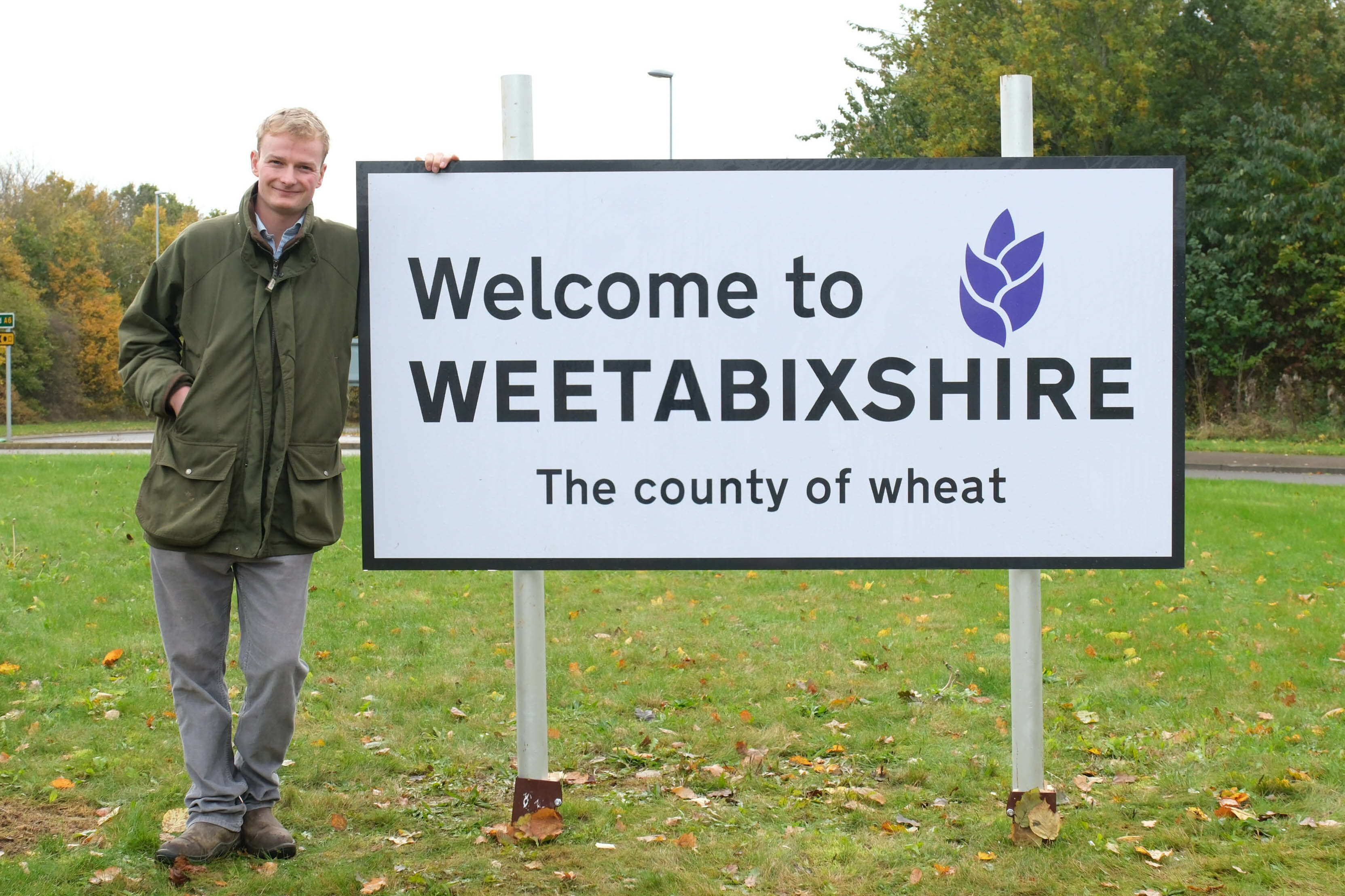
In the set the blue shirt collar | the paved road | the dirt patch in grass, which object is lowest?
the dirt patch in grass

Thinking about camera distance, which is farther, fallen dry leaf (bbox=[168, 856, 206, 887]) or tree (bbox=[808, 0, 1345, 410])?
tree (bbox=[808, 0, 1345, 410])

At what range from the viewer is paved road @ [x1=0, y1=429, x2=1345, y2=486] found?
1602 centimetres

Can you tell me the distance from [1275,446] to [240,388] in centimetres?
2188

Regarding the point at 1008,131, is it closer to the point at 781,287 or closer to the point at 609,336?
the point at 781,287

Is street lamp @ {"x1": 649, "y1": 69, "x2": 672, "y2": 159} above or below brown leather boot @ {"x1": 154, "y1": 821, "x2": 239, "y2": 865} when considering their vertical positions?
above

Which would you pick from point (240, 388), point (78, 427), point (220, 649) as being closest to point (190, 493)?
point (240, 388)

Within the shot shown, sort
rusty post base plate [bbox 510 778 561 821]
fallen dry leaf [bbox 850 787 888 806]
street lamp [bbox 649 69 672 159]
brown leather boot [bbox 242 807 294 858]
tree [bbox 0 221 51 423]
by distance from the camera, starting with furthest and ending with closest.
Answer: tree [bbox 0 221 51 423] < street lamp [bbox 649 69 672 159] < fallen dry leaf [bbox 850 787 888 806] < rusty post base plate [bbox 510 778 561 821] < brown leather boot [bbox 242 807 294 858]

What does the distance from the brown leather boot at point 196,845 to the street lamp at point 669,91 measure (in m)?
23.8

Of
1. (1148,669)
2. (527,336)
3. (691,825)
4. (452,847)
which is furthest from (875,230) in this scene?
(1148,669)

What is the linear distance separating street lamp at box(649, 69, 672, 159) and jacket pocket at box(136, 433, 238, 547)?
23.6 metres

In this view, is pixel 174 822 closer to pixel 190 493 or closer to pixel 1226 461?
pixel 190 493

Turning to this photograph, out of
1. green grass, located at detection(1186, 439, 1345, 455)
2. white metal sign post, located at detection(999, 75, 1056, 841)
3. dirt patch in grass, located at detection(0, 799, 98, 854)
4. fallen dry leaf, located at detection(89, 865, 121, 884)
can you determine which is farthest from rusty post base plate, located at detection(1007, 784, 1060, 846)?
green grass, located at detection(1186, 439, 1345, 455)

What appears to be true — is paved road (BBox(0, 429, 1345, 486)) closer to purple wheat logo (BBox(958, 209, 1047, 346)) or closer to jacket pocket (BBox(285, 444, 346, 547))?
jacket pocket (BBox(285, 444, 346, 547))

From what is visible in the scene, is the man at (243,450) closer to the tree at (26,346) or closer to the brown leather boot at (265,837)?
the brown leather boot at (265,837)
